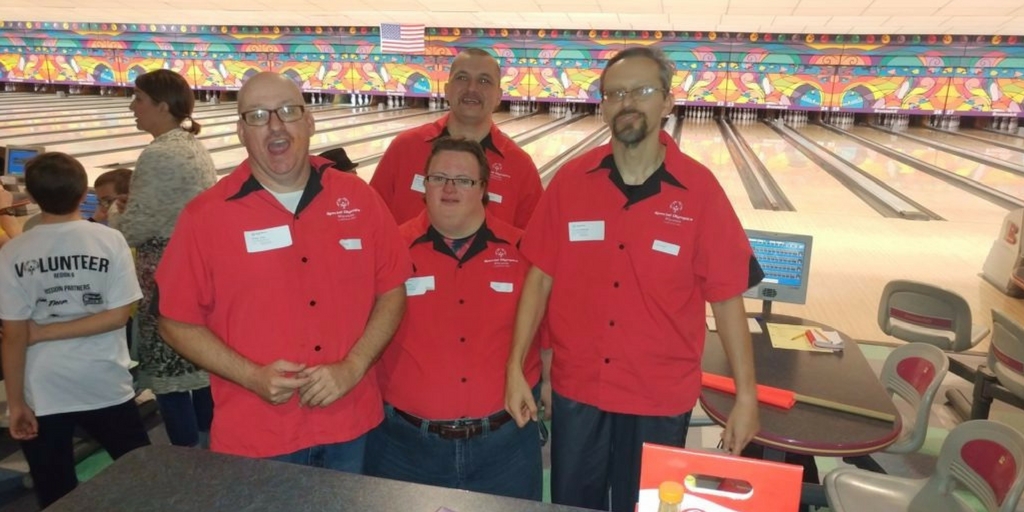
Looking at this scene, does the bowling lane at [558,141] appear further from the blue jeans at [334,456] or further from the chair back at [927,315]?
the blue jeans at [334,456]

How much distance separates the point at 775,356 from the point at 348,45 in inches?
599

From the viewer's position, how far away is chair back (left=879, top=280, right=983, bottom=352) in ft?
8.91

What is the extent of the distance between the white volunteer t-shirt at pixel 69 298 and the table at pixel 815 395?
1.66m

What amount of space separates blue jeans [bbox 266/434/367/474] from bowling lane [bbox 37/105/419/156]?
23.6 feet

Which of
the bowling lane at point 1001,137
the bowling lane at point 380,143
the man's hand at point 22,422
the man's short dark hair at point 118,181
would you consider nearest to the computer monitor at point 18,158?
the man's short dark hair at point 118,181

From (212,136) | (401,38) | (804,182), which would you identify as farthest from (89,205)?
(401,38)

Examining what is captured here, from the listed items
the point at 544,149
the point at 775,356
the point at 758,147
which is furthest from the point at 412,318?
the point at 758,147

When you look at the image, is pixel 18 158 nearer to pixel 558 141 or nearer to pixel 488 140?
pixel 488 140

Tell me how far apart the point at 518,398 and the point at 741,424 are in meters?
0.53

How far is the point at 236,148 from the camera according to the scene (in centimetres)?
936

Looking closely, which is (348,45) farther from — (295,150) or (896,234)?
(295,150)

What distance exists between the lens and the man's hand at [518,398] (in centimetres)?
160

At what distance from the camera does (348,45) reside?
15.8 meters

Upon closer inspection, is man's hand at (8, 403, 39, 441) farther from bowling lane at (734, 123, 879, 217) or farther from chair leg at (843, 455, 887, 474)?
bowling lane at (734, 123, 879, 217)
